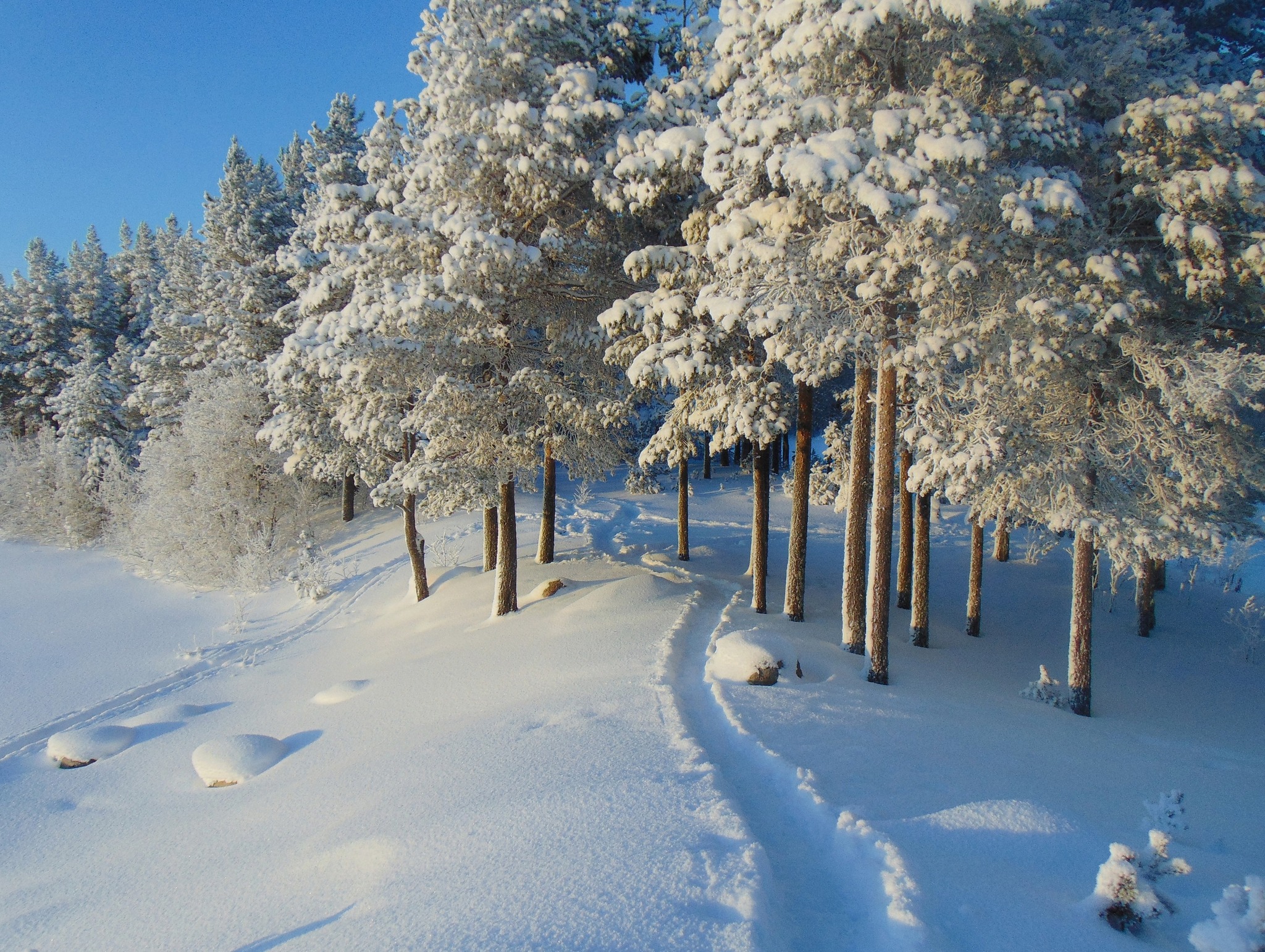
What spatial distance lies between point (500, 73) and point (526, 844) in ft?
40.5

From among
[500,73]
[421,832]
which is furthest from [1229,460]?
[500,73]

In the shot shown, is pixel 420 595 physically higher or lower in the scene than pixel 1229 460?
lower

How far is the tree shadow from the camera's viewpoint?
4.27 meters

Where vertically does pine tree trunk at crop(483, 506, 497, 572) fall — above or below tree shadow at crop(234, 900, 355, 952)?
above

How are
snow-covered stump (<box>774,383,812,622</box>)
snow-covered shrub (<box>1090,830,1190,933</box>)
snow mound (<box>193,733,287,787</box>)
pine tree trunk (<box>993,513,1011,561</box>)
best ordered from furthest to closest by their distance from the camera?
pine tree trunk (<box>993,513,1011,561</box>), snow-covered stump (<box>774,383,812,622</box>), snow mound (<box>193,733,287,787</box>), snow-covered shrub (<box>1090,830,1190,933</box>)

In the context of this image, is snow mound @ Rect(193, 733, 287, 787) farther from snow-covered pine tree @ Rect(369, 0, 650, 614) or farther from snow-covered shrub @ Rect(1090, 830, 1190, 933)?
snow-covered shrub @ Rect(1090, 830, 1190, 933)

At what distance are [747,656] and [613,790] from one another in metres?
3.52

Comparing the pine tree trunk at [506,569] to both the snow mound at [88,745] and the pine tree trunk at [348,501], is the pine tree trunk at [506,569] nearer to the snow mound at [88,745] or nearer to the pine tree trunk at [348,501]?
the snow mound at [88,745]

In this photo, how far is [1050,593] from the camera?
19.5m

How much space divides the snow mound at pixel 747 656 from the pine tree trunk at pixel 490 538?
8.86 meters

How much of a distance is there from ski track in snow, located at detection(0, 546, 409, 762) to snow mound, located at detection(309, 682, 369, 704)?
4.32 meters

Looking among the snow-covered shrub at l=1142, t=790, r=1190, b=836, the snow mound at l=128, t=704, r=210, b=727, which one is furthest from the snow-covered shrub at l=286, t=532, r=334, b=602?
the snow-covered shrub at l=1142, t=790, r=1190, b=836

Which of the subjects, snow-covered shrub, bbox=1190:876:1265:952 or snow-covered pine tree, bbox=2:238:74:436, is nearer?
snow-covered shrub, bbox=1190:876:1265:952

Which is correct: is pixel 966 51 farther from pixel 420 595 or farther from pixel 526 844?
pixel 420 595
